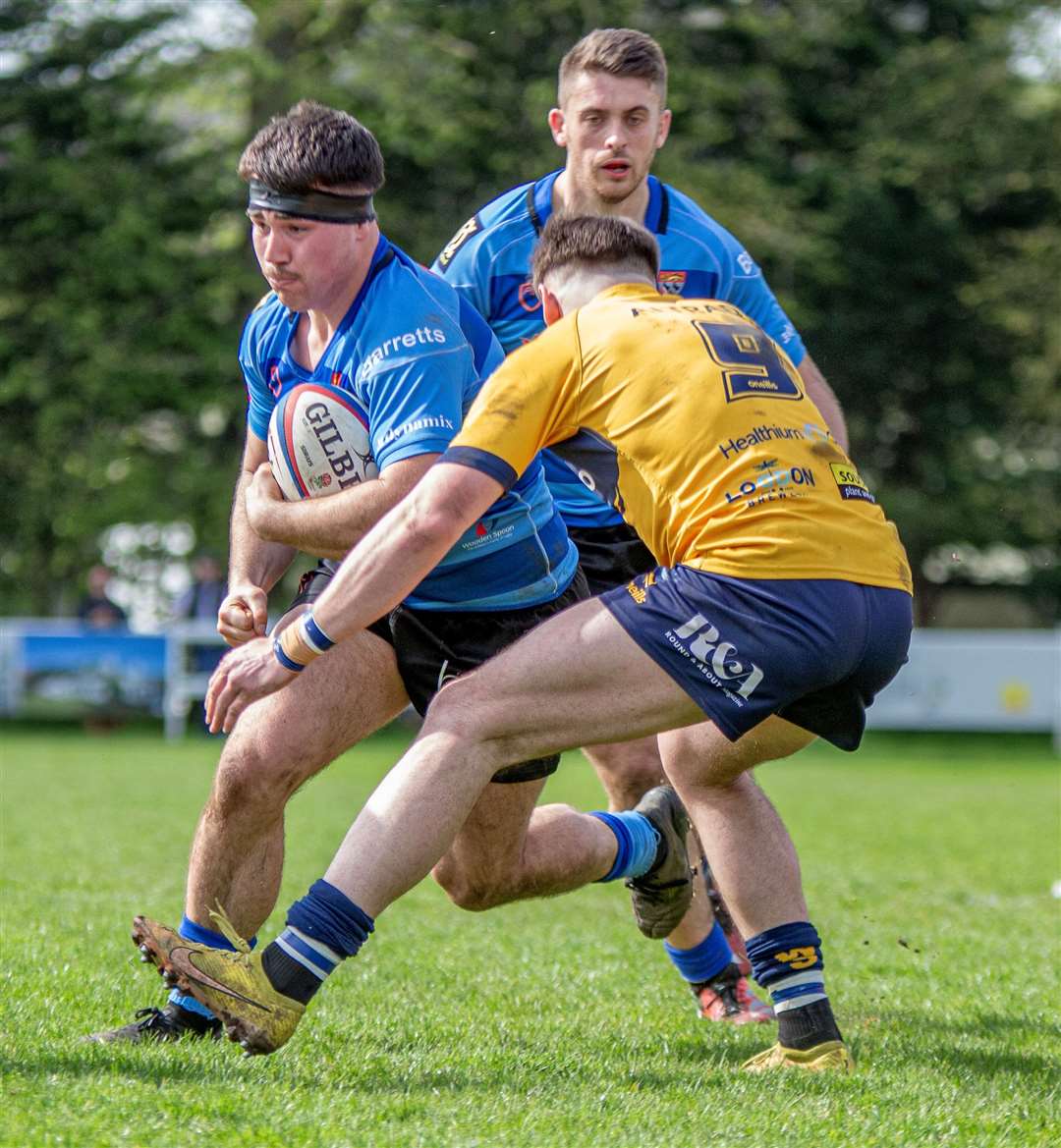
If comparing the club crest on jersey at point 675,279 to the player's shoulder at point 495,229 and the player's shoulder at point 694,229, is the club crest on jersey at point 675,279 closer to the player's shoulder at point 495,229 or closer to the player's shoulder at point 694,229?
the player's shoulder at point 694,229

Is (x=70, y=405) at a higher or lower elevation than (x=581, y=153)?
lower

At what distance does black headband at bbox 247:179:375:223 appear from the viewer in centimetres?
462

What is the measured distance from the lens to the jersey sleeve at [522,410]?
407 cm

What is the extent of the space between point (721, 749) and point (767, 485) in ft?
2.59

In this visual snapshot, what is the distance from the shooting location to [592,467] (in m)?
5.45

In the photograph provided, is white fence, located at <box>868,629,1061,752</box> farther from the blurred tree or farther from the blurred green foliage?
the blurred tree

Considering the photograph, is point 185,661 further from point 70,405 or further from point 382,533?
point 382,533

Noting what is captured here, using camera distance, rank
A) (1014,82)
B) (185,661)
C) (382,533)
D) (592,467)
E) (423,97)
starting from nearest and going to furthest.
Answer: (382,533) → (592,467) → (185,661) → (423,97) → (1014,82)

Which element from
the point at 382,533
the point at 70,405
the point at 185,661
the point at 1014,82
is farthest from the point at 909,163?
the point at 382,533

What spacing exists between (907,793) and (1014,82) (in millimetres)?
20890

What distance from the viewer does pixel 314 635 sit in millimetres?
4148

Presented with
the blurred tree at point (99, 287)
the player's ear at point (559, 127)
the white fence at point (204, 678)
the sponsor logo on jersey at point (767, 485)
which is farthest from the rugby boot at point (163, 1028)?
the blurred tree at point (99, 287)

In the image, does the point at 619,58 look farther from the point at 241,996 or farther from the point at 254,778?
the point at 241,996

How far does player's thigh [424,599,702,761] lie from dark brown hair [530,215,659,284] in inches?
37.0
